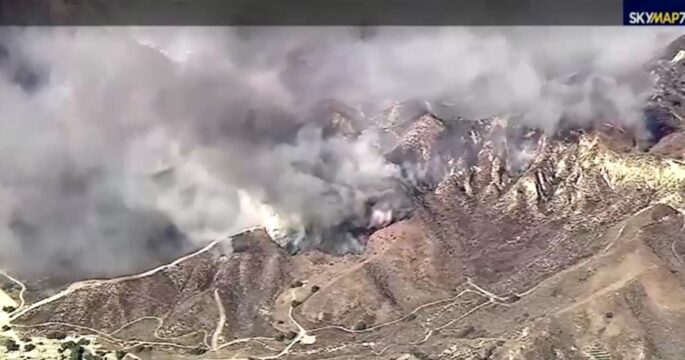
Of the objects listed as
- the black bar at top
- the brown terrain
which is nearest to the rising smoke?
the black bar at top

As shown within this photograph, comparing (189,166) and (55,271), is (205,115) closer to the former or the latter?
(189,166)

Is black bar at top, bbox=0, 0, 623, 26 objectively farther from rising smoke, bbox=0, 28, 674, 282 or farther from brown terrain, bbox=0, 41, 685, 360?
brown terrain, bbox=0, 41, 685, 360

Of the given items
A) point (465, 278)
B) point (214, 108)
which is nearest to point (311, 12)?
point (214, 108)

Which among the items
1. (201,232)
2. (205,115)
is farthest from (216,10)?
(201,232)

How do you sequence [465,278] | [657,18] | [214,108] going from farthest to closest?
[465,278]
[214,108]
[657,18]

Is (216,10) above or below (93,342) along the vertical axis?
above

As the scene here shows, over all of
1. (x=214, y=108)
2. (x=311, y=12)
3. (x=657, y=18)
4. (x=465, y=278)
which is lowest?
(x=465, y=278)

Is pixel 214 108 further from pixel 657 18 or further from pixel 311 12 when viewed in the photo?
pixel 657 18

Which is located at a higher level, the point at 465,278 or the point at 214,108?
the point at 214,108
